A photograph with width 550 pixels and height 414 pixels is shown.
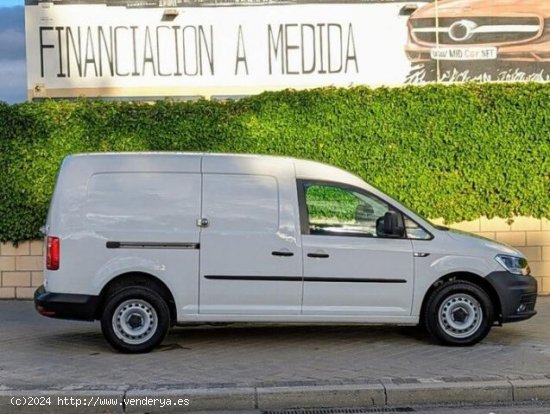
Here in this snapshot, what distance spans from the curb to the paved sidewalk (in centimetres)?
3

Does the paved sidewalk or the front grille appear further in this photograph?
the front grille

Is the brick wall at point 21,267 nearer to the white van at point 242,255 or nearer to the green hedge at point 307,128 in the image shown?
the green hedge at point 307,128

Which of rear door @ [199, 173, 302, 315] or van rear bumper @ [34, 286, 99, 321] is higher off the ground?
rear door @ [199, 173, 302, 315]

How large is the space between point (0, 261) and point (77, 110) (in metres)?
2.52

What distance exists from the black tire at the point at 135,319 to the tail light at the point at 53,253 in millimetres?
642

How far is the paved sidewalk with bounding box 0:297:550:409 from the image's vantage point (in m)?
6.90

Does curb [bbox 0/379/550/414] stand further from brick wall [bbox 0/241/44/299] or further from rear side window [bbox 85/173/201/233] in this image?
brick wall [bbox 0/241/44/299]

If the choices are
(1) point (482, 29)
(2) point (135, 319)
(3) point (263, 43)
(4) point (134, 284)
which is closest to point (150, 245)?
(4) point (134, 284)

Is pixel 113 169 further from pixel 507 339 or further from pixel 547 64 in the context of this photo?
pixel 547 64

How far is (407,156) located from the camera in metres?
11.6

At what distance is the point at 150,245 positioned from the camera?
316 inches

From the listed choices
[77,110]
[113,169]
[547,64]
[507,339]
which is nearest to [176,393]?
[113,169]

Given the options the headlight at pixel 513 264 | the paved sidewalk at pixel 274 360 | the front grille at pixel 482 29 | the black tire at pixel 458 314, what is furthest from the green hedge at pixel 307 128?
the black tire at pixel 458 314

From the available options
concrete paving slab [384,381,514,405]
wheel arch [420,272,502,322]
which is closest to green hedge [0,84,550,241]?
wheel arch [420,272,502,322]
